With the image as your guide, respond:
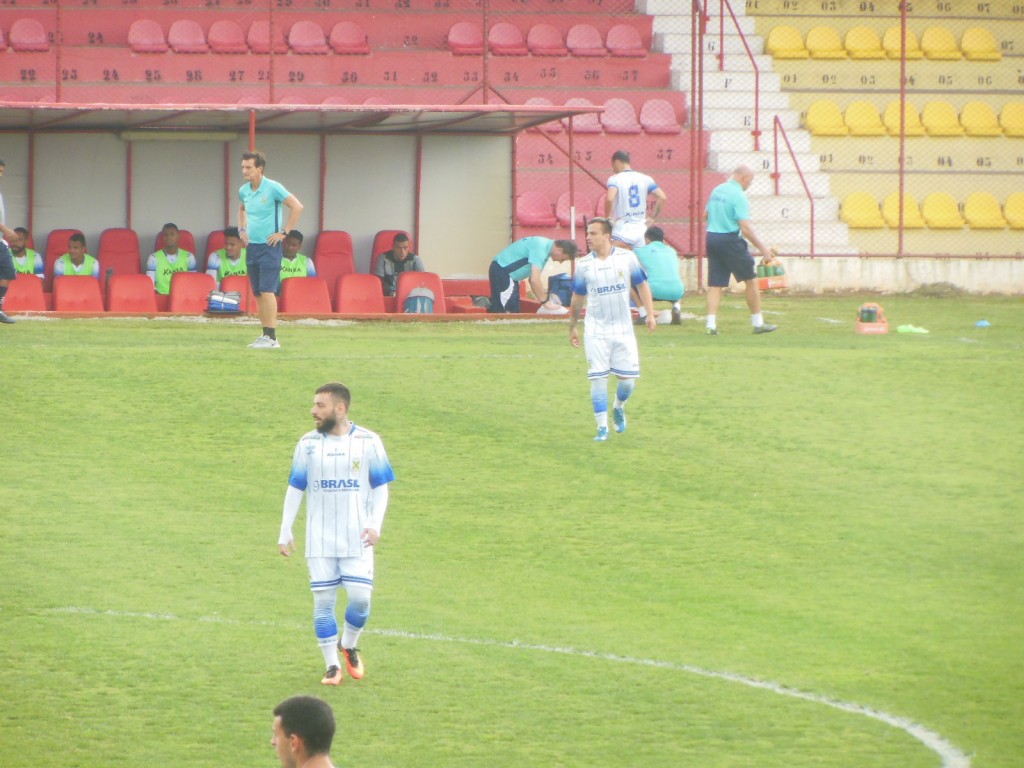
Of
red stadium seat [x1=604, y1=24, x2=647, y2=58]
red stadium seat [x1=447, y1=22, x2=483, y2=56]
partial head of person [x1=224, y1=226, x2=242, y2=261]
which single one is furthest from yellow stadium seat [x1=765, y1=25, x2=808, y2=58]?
partial head of person [x1=224, y1=226, x2=242, y2=261]

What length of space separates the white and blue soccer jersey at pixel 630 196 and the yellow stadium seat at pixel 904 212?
9407 millimetres

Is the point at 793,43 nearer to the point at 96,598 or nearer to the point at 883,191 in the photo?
the point at 883,191

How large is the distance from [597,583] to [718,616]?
3.28 ft

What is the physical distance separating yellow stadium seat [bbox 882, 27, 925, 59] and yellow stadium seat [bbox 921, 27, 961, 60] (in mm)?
142

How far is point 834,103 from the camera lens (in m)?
29.5

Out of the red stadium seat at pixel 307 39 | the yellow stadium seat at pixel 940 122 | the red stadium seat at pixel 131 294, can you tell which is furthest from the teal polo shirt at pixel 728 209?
the yellow stadium seat at pixel 940 122

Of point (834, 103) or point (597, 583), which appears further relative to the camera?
point (834, 103)

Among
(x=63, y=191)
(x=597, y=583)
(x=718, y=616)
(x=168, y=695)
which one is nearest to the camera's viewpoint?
Answer: (x=168, y=695)

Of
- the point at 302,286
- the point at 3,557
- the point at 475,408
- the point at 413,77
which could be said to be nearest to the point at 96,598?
the point at 3,557

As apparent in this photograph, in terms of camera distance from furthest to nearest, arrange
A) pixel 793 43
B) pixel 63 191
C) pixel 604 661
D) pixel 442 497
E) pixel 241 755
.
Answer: pixel 793 43
pixel 63 191
pixel 442 497
pixel 604 661
pixel 241 755

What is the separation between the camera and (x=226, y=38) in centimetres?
Result: 2766

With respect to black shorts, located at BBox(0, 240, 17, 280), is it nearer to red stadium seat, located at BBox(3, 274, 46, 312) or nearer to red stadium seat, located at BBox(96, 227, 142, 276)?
red stadium seat, located at BBox(3, 274, 46, 312)

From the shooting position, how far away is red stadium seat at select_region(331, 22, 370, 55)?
2792 centimetres

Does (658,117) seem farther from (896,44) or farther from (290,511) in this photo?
(290,511)
